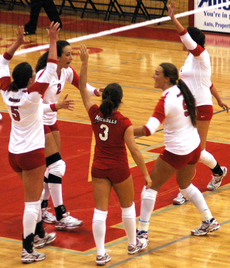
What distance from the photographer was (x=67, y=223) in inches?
241

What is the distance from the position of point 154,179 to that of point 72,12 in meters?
16.2

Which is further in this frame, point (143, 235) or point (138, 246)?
point (143, 235)

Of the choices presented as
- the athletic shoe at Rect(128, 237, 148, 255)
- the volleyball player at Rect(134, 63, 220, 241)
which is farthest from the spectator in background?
the athletic shoe at Rect(128, 237, 148, 255)

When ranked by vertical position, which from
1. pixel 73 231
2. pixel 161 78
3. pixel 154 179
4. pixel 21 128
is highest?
pixel 161 78

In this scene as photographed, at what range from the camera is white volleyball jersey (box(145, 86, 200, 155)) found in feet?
17.5

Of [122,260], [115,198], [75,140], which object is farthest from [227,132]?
[122,260]

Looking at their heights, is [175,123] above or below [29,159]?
above

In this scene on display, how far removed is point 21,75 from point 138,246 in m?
1.84

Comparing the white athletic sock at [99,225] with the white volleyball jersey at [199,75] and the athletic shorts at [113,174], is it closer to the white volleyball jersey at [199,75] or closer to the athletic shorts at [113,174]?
the athletic shorts at [113,174]

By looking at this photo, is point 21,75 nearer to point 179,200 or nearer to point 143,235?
point 143,235

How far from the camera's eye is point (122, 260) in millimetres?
5383

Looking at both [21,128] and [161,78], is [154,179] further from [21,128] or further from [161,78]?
[21,128]

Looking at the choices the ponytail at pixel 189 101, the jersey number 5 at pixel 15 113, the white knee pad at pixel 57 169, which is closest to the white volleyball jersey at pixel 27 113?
the jersey number 5 at pixel 15 113

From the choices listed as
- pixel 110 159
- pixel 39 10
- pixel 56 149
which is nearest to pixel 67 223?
pixel 56 149
